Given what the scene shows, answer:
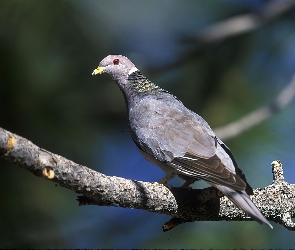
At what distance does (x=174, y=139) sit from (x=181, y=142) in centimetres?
5

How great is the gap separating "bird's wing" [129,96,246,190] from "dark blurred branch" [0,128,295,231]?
12cm

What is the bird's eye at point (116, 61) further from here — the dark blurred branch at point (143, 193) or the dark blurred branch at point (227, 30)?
the dark blurred branch at point (143, 193)

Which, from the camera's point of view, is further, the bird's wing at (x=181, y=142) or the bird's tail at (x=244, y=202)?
the bird's wing at (x=181, y=142)

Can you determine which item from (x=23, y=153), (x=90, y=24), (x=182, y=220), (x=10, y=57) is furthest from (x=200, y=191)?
(x=90, y=24)

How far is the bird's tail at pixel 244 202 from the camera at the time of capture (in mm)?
2615

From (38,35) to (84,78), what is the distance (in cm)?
42

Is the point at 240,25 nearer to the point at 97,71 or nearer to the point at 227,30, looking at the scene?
the point at 227,30

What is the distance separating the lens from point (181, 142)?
324cm

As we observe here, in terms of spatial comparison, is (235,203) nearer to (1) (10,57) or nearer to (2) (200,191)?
(2) (200,191)

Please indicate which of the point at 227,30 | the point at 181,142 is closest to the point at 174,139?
the point at 181,142

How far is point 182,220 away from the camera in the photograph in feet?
9.30

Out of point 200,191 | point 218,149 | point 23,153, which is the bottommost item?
point 23,153

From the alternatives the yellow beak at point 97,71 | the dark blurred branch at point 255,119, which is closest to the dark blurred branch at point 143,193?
the dark blurred branch at point 255,119

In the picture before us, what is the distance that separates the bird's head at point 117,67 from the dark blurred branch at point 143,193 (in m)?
1.08
